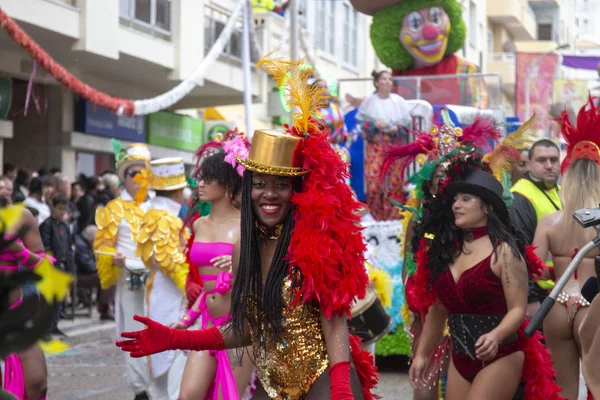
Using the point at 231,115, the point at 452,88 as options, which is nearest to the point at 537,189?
the point at 452,88

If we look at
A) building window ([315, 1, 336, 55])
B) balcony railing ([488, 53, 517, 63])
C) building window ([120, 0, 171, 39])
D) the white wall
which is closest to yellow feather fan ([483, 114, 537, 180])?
building window ([120, 0, 171, 39])

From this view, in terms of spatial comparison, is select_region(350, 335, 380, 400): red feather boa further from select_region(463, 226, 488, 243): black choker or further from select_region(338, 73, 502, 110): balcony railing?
select_region(338, 73, 502, 110): balcony railing

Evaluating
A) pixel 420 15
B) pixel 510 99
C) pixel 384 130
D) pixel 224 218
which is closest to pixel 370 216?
pixel 384 130

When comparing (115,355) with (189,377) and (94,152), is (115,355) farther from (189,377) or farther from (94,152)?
(94,152)

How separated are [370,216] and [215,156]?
458 cm

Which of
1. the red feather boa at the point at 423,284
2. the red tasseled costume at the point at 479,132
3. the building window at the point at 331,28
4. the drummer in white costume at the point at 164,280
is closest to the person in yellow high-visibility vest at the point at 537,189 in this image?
→ the red tasseled costume at the point at 479,132

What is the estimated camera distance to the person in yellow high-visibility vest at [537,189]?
7.43m

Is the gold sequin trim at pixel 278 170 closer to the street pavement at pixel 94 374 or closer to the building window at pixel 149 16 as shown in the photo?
the street pavement at pixel 94 374

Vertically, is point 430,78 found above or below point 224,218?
above

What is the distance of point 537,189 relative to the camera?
25.0 feet

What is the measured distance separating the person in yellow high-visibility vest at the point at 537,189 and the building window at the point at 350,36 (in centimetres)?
2716

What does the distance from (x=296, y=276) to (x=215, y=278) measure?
93.4 inches

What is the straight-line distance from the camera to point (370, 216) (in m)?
11.1

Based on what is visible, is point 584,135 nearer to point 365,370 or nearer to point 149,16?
point 365,370
